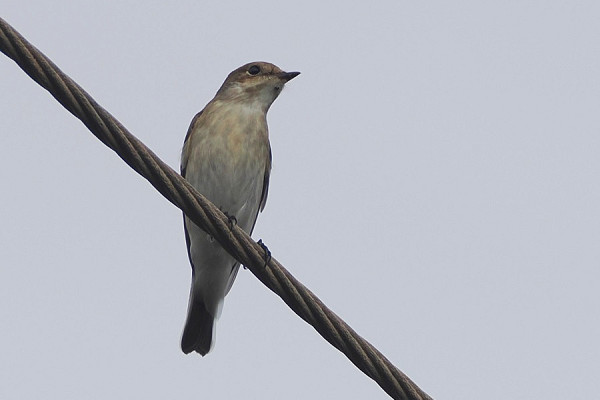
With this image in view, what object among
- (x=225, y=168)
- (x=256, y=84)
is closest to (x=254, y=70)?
(x=256, y=84)

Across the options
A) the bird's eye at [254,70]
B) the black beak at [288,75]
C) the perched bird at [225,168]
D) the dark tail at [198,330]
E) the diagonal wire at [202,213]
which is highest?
the bird's eye at [254,70]

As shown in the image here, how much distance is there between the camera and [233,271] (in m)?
9.23

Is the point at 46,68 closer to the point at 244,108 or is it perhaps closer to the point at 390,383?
the point at 390,383

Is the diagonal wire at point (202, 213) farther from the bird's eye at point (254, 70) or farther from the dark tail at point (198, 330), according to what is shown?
the bird's eye at point (254, 70)

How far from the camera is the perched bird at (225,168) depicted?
840 cm

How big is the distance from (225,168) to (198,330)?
1537 mm

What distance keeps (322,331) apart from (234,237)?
646 mm

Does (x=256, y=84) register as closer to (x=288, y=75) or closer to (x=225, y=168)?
(x=288, y=75)

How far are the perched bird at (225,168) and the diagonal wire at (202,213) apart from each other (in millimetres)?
3299

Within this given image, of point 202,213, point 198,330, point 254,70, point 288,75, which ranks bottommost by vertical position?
point 202,213

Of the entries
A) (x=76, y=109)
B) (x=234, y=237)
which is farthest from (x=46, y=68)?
(x=234, y=237)

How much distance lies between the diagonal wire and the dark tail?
3.93 m

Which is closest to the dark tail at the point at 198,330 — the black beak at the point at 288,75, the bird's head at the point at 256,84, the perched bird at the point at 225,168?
the perched bird at the point at 225,168

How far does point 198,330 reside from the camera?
902 centimetres
